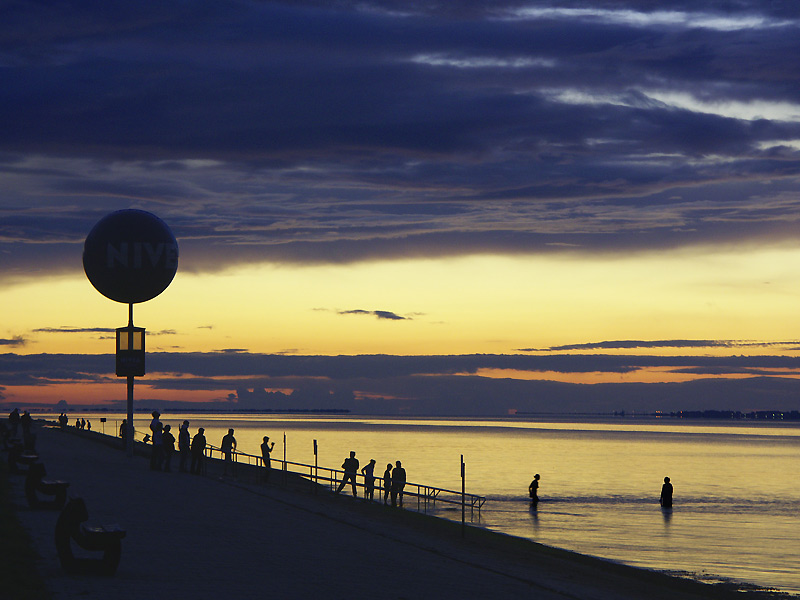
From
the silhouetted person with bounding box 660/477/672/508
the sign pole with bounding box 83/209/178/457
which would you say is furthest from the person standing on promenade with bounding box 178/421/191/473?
the silhouetted person with bounding box 660/477/672/508

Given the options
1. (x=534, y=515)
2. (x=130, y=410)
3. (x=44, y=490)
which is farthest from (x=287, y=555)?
(x=534, y=515)

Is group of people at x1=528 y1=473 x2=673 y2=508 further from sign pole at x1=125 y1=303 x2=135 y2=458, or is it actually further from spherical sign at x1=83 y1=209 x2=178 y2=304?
spherical sign at x1=83 y1=209 x2=178 y2=304

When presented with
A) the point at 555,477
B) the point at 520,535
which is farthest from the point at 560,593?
the point at 555,477

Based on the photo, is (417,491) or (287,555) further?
(417,491)

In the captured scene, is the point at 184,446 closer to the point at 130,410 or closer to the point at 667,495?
the point at 130,410

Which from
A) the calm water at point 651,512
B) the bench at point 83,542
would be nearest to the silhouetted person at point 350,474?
the calm water at point 651,512

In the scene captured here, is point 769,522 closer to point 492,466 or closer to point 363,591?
point 363,591

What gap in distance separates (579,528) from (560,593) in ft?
75.6

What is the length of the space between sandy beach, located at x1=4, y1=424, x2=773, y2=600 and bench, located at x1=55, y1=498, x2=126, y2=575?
18cm

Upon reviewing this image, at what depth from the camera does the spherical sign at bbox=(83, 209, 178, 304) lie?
42.4 meters

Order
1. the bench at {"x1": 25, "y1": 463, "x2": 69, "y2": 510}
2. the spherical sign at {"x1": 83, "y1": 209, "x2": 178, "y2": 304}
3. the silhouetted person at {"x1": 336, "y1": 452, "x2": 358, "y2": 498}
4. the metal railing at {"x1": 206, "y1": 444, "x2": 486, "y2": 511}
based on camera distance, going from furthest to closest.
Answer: the spherical sign at {"x1": 83, "y1": 209, "x2": 178, "y2": 304} < the silhouetted person at {"x1": 336, "y1": 452, "x2": 358, "y2": 498} < the metal railing at {"x1": 206, "y1": 444, "x2": 486, "y2": 511} < the bench at {"x1": 25, "y1": 463, "x2": 69, "y2": 510}

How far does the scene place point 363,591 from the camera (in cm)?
1345

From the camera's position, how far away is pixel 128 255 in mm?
42562

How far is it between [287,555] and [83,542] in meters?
4.40
